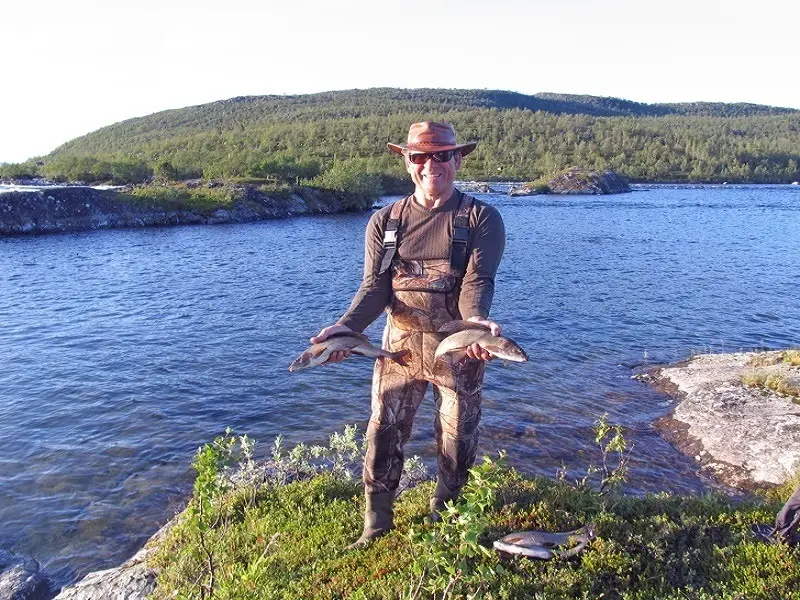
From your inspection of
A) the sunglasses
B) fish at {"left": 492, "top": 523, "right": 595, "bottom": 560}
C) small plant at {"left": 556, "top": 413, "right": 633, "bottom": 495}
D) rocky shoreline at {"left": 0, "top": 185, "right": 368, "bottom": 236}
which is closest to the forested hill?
rocky shoreline at {"left": 0, "top": 185, "right": 368, "bottom": 236}

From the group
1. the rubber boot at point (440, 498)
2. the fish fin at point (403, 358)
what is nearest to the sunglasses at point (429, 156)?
the fish fin at point (403, 358)

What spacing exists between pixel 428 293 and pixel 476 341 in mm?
752

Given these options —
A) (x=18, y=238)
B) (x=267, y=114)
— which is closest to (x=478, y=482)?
(x=18, y=238)

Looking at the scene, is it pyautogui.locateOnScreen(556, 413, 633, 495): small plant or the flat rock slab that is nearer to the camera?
pyautogui.locateOnScreen(556, 413, 633, 495): small plant

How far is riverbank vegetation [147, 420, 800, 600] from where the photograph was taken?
436 centimetres

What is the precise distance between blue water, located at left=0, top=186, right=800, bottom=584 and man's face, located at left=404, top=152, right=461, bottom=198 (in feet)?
21.2

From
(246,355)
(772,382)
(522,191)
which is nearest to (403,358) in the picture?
(772,382)

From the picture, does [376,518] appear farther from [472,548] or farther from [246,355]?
[246,355]

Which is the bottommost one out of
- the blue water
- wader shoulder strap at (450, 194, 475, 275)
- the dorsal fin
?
the blue water

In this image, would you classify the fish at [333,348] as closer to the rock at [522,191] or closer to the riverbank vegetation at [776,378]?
the riverbank vegetation at [776,378]

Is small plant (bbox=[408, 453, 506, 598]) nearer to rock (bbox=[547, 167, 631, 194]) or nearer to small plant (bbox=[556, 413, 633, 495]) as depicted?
small plant (bbox=[556, 413, 633, 495])

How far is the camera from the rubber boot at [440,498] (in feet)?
18.2

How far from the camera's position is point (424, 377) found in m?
5.30

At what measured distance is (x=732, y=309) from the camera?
22.3 meters
